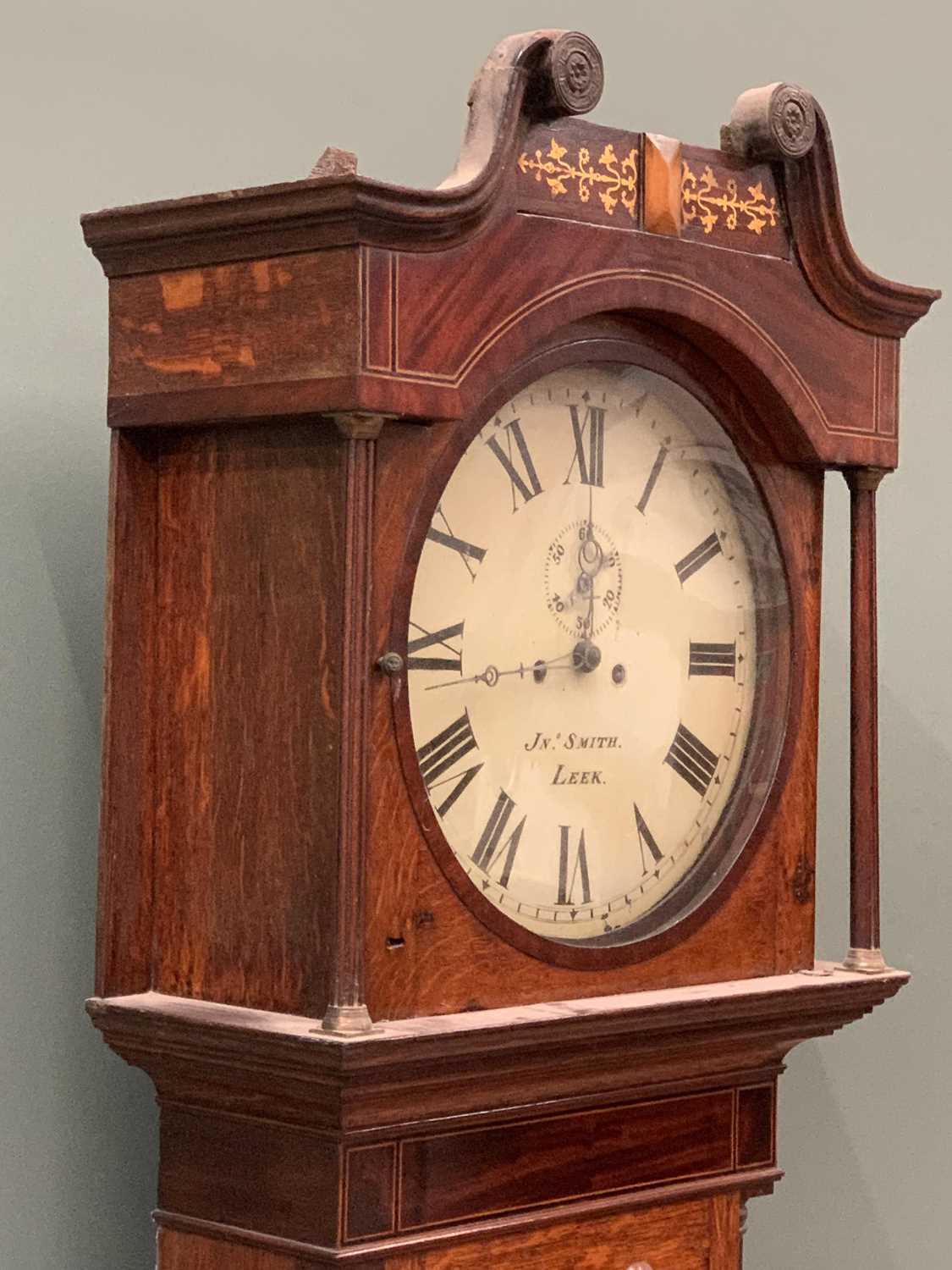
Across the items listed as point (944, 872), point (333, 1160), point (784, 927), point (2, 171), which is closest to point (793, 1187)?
point (944, 872)

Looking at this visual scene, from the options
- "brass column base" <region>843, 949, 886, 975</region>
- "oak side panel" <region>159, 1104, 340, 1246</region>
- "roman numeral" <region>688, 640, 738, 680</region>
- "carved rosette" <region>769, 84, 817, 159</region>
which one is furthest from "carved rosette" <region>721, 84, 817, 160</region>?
"oak side panel" <region>159, 1104, 340, 1246</region>

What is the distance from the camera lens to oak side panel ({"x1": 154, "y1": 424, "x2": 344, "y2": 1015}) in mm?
1759

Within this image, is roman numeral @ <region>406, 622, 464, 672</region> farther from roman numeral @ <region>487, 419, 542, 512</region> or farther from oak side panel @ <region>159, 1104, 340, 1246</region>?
oak side panel @ <region>159, 1104, 340, 1246</region>

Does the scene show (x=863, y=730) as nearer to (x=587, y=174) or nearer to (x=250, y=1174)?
(x=587, y=174)

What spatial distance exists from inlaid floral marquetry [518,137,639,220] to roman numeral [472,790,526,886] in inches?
18.7

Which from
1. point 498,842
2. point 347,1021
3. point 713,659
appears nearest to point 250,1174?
point 347,1021

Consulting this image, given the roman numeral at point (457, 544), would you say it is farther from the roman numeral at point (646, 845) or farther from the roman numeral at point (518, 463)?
the roman numeral at point (646, 845)

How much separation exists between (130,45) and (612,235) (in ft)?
1.71

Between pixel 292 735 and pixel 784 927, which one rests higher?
pixel 292 735

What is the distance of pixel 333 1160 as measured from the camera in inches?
69.4

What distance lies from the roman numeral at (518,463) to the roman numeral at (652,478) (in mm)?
120

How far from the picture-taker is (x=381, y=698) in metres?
1.74

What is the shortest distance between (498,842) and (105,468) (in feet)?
1.72

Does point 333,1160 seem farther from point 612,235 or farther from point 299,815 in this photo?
point 612,235
